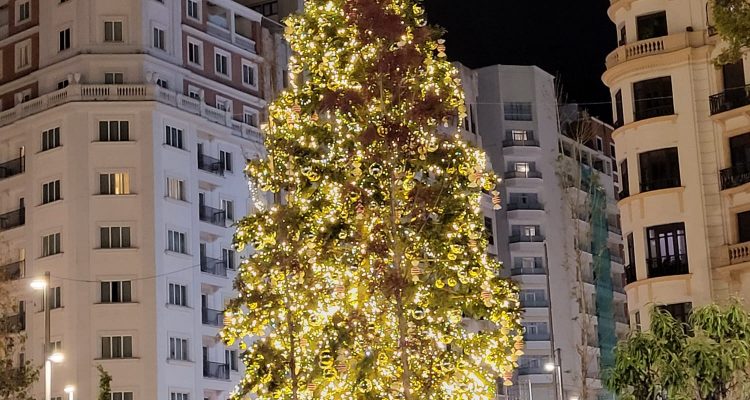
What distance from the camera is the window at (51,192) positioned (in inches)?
2533

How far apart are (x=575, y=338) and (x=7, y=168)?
143 feet

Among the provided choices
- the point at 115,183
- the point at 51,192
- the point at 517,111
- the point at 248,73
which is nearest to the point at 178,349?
the point at 115,183

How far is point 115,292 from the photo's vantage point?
6219 cm

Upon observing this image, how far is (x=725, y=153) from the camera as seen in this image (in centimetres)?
4547

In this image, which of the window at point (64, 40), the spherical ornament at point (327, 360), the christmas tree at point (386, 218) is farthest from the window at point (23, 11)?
the spherical ornament at point (327, 360)

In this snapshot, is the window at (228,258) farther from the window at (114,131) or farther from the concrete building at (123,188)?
the window at (114,131)

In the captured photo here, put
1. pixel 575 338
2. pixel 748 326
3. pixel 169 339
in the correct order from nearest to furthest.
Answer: pixel 748 326 → pixel 169 339 → pixel 575 338

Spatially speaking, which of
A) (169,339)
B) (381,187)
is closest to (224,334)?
(381,187)

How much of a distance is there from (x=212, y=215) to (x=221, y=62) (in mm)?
8581

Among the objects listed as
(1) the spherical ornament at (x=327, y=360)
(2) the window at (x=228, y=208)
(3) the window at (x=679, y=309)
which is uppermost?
(2) the window at (x=228, y=208)

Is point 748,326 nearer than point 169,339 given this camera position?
Yes

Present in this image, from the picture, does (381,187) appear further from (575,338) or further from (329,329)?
(575,338)

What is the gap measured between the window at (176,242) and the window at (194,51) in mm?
9474

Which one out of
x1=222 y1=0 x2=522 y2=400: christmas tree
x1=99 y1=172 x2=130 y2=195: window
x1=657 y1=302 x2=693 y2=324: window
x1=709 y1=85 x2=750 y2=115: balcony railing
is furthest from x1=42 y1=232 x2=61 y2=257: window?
x1=222 y1=0 x2=522 y2=400: christmas tree
